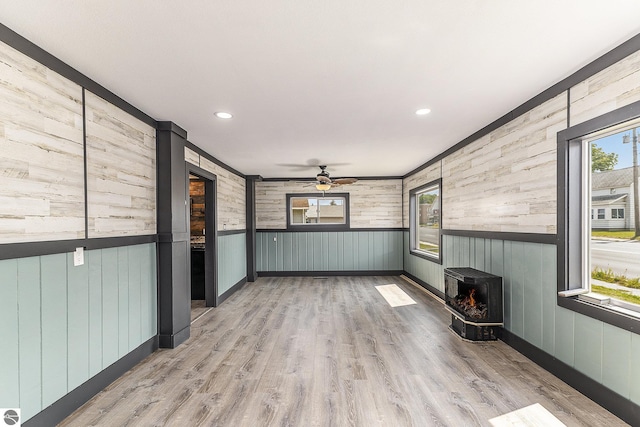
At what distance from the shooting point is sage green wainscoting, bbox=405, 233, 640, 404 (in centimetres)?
217

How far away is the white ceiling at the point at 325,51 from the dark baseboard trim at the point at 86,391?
7.77 feet

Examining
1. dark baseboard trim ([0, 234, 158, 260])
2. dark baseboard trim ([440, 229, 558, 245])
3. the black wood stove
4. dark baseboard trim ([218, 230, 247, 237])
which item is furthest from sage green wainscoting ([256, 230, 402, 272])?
dark baseboard trim ([0, 234, 158, 260])

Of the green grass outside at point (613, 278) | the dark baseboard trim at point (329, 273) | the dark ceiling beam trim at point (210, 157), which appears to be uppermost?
the dark ceiling beam trim at point (210, 157)

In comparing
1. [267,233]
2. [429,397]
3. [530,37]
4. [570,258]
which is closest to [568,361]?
[570,258]

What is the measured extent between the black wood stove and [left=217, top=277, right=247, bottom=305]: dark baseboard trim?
368cm

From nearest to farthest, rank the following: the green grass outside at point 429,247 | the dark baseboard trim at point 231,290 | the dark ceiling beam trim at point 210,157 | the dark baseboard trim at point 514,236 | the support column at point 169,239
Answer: the dark baseboard trim at point 514,236
the support column at point 169,239
the dark ceiling beam trim at point 210,157
the dark baseboard trim at point 231,290
the green grass outside at point 429,247

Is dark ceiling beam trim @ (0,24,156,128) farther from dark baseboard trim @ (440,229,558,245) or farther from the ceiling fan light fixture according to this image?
dark baseboard trim @ (440,229,558,245)

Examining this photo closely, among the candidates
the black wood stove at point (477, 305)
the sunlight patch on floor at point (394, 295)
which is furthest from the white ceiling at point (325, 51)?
the sunlight patch on floor at point (394, 295)

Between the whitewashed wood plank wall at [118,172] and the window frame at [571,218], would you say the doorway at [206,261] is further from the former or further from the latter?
the window frame at [571,218]

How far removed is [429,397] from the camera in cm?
248

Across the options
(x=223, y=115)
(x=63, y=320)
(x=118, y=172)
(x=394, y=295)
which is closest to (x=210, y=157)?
(x=223, y=115)

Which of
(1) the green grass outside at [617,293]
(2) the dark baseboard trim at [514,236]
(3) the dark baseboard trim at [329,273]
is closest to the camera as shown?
(1) the green grass outside at [617,293]

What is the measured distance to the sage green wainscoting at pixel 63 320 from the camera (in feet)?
6.19

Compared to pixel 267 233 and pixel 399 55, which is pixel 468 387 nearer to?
pixel 399 55
